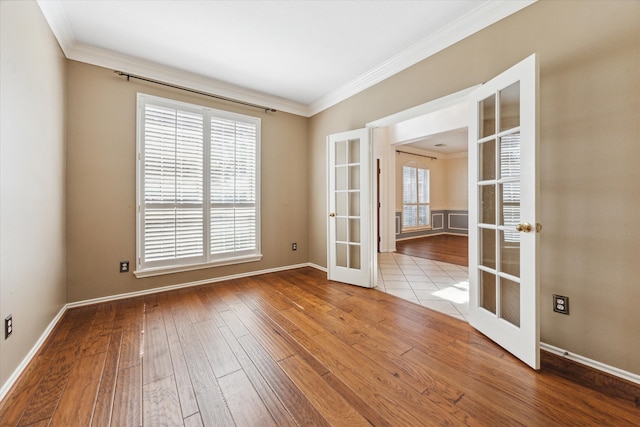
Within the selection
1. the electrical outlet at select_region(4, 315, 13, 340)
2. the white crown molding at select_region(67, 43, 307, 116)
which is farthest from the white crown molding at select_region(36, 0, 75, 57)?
the electrical outlet at select_region(4, 315, 13, 340)

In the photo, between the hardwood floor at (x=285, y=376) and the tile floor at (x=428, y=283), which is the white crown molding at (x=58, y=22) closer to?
the hardwood floor at (x=285, y=376)

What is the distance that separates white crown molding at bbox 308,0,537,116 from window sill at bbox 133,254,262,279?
2.70 m

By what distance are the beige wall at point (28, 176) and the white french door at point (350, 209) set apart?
2818 millimetres

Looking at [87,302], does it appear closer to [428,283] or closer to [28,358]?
[28,358]

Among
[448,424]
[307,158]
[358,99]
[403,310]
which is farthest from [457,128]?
[448,424]

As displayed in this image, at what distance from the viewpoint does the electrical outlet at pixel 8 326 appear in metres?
1.46

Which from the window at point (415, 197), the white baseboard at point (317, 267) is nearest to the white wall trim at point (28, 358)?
the white baseboard at point (317, 267)

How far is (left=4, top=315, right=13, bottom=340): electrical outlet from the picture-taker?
57.6 inches

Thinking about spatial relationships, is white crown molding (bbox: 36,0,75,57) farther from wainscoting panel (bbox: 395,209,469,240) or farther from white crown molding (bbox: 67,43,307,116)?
wainscoting panel (bbox: 395,209,469,240)

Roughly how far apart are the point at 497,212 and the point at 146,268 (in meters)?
3.62

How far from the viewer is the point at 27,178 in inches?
68.4

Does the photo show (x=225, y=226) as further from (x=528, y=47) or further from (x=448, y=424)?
(x=528, y=47)

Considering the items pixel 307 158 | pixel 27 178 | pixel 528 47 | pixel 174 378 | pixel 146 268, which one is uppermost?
pixel 528 47

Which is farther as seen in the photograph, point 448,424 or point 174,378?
point 174,378
